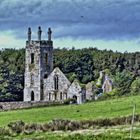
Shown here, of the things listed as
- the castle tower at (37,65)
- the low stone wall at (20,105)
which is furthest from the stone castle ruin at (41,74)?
the low stone wall at (20,105)

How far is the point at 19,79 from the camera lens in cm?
12144

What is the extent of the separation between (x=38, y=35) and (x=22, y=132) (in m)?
64.5

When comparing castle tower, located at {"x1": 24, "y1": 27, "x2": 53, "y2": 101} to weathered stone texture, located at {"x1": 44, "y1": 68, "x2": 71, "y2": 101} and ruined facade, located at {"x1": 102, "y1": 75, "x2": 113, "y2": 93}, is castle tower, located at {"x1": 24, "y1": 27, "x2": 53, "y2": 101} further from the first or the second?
ruined facade, located at {"x1": 102, "y1": 75, "x2": 113, "y2": 93}

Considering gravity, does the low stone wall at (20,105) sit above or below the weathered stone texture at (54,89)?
below

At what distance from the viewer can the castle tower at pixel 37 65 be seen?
11044 centimetres

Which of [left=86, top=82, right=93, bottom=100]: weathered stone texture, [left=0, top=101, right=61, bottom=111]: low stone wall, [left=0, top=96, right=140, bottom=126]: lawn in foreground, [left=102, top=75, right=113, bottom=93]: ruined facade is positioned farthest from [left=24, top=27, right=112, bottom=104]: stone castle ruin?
[left=0, top=96, right=140, bottom=126]: lawn in foreground

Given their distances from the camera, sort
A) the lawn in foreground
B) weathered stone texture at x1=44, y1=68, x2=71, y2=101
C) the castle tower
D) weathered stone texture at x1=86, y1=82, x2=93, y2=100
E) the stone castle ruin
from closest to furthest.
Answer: the lawn in foreground, weathered stone texture at x1=86, y1=82, x2=93, y2=100, weathered stone texture at x1=44, y1=68, x2=71, y2=101, the stone castle ruin, the castle tower

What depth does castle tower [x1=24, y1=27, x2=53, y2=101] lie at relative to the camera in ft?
362

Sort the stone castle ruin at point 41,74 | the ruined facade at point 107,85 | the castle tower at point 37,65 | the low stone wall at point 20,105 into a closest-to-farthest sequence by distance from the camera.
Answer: the low stone wall at point 20,105
the stone castle ruin at point 41,74
the castle tower at point 37,65
the ruined facade at point 107,85

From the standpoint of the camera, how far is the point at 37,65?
111562mm

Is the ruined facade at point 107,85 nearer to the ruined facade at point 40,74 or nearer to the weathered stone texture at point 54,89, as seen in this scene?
the weathered stone texture at point 54,89

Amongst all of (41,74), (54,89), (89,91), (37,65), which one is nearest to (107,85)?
(89,91)

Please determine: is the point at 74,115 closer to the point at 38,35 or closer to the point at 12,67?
the point at 38,35

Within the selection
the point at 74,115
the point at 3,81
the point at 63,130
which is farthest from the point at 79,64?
the point at 63,130
